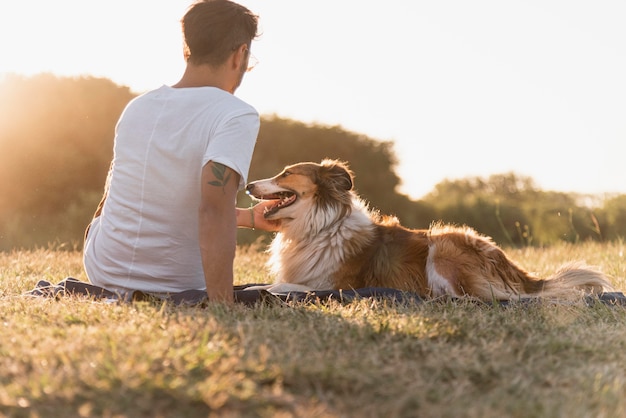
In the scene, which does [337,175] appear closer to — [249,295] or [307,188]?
[307,188]

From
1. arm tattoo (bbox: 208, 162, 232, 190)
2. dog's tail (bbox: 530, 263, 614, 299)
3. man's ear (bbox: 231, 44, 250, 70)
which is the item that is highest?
man's ear (bbox: 231, 44, 250, 70)

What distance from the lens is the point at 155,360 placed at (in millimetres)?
2660

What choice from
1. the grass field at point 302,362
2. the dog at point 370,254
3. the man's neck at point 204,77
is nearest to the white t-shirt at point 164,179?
the man's neck at point 204,77

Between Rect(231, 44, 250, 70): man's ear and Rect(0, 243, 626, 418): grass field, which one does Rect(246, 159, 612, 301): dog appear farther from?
Rect(231, 44, 250, 70): man's ear

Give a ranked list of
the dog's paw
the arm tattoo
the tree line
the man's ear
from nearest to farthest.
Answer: the arm tattoo
the man's ear
the dog's paw
the tree line

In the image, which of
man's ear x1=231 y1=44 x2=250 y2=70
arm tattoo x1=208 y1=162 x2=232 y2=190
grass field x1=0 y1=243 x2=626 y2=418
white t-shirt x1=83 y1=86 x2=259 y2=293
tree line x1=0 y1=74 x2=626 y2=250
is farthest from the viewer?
tree line x1=0 y1=74 x2=626 y2=250

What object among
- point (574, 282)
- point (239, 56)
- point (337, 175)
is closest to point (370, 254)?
point (337, 175)

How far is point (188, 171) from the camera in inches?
163

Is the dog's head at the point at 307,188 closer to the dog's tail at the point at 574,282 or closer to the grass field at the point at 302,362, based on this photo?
the grass field at the point at 302,362

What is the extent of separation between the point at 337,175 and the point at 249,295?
1.43m

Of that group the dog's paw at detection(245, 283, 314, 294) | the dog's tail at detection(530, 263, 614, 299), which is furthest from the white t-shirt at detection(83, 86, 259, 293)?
the dog's tail at detection(530, 263, 614, 299)

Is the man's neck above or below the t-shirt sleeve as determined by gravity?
above

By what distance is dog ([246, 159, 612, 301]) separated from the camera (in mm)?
5117

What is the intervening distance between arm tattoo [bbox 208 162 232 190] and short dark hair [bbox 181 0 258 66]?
0.70 metres
